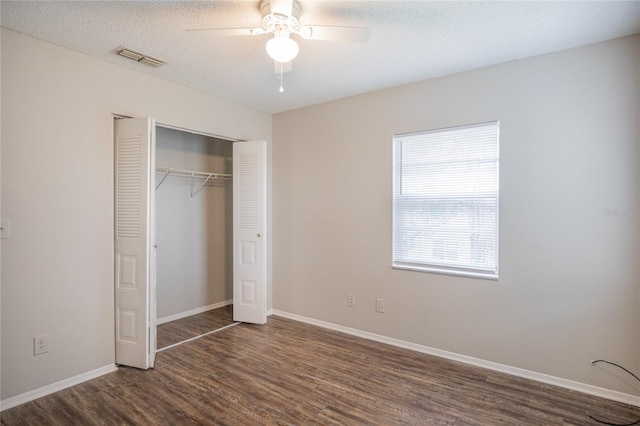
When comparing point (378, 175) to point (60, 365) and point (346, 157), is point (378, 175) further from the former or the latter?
point (60, 365)

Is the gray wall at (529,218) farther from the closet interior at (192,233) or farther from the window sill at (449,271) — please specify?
the closet interior at (192,233)

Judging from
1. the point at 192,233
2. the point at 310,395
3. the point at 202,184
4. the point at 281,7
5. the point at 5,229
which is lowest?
the point at 310,395

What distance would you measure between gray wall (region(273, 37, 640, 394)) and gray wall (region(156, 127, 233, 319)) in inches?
71.7


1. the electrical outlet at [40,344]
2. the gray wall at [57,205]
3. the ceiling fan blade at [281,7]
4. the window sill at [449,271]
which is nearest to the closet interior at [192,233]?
the gray wall at [57,205]

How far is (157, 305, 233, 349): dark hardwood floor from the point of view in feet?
11.6

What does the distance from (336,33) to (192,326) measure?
11.3 feet

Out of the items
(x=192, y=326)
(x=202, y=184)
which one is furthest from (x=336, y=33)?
(x=192, y=326)

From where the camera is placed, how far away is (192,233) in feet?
14.6

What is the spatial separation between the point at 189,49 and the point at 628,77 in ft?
10.6

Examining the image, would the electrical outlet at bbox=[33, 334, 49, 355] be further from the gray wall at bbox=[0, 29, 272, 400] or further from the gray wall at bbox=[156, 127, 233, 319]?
the gray wall at bbox=[156, 127, 233, 319]

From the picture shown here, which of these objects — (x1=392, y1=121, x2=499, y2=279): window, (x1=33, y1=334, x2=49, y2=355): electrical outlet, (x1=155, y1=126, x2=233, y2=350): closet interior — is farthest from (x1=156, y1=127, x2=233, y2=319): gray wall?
(x1=392, y1=121, x2=499, y2=279): window

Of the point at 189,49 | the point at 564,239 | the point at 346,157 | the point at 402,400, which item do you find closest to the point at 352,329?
the point at 402,400

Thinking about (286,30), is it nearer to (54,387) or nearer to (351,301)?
(351,301)

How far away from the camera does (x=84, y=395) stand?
2.47 m
